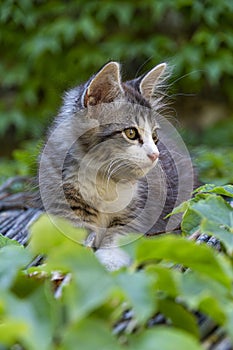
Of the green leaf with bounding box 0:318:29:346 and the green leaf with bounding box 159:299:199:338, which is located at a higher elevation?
the green leaf with bounding box 0:318:29:346

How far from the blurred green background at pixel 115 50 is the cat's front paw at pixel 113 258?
2663 mm

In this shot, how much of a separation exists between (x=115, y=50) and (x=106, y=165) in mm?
2706

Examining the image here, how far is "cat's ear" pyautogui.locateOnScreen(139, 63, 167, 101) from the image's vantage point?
1.73 metres

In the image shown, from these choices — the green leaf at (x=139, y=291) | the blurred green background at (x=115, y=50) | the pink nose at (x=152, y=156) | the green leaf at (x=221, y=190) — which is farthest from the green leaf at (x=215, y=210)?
the blurred green background at (x=115, y=50)

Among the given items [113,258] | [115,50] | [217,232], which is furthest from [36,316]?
[115,50]

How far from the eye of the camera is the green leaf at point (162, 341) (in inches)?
25.7

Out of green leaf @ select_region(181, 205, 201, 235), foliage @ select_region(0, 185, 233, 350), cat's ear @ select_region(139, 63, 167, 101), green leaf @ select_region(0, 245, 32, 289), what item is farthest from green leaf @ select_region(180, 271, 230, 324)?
cat's ear @ select_region(139, 63, 167, 101)

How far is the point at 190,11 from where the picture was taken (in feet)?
13.7

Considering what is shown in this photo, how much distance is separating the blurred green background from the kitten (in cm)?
233

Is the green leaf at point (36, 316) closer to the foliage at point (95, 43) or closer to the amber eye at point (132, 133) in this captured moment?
the amber eye at point (132, 133)

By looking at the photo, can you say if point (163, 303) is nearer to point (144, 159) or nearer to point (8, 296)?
point (8, 296)

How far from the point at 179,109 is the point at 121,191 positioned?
2.99 m

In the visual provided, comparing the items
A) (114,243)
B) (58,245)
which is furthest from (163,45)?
(58,245)

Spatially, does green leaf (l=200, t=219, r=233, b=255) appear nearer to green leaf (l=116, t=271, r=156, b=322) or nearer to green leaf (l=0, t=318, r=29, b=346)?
green leaf (l=116, t=271, r=156, b=322)
